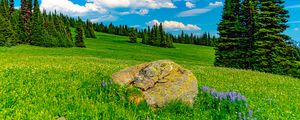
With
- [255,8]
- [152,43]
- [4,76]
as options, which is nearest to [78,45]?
[152,43]

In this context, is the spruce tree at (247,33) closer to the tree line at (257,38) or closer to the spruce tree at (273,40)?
the tree line at (257,38)

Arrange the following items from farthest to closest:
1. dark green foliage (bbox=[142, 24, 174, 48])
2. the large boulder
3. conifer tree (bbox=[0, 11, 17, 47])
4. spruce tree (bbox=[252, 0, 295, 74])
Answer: dark green foliage (bbox=[142, 24, 174, 48]), conifer tree (bbox=[0, 11, 17, 47]), spruce tree (bbox=[252, 0, 295, 74]), the large boulder

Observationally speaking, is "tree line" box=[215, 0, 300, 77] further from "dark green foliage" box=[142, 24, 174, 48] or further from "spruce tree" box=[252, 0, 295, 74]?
"dark green foliage" box=[142, 24, 174, 48]

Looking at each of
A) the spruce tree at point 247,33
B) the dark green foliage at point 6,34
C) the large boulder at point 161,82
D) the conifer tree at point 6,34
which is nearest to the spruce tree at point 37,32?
the dark green foliage at point 6,34

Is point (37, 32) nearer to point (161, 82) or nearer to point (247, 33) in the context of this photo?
point (247, 33)

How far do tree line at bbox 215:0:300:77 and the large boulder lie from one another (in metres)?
29.9

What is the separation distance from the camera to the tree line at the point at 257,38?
4166 cm

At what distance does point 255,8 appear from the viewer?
1809 inches

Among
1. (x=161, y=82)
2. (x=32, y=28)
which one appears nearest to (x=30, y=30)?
(x=32, y=28)

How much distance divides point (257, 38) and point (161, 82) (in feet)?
119

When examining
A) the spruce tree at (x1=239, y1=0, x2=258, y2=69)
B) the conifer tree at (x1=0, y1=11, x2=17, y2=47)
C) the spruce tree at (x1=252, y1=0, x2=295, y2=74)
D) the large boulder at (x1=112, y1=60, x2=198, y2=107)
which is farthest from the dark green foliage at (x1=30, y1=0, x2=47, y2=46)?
the large boulder at (x1=112, y1=60, x2=198, y2=107)

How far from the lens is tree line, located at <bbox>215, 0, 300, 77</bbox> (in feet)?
137

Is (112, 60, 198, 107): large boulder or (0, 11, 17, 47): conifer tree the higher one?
(0, 11, 17, 47): conifer tree

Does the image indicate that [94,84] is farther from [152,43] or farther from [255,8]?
[152,43]
